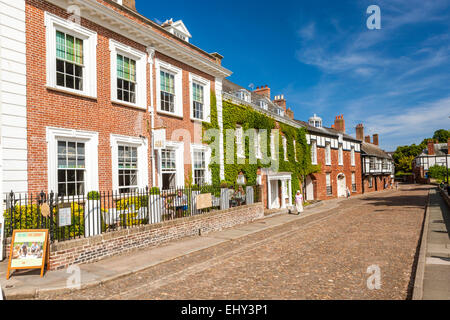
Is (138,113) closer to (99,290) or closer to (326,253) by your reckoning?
(99,290)

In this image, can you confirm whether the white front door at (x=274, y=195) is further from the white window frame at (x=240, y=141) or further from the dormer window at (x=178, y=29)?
the dormer window at (x=178, y=29)

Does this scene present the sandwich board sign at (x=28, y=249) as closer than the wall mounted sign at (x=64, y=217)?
Yes

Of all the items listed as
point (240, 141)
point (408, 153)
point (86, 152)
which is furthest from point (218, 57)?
point (408, 153)

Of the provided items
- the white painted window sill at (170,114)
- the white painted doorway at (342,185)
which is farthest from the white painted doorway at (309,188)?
the white painted window sill at (170,114)

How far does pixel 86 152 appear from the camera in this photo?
35.6ft

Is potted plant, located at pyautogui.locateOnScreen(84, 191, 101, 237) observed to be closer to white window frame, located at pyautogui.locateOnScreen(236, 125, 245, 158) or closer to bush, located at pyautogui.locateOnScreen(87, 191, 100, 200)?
bush, located at pyautogui.locateOnScreen(87, 191, 100, 200)

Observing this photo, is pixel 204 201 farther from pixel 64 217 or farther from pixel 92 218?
pixel 64 217

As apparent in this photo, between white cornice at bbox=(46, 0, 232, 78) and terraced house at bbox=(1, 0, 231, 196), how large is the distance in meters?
0.04

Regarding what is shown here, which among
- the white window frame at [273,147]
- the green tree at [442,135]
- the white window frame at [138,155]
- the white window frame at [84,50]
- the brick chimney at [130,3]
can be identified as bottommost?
the white window frame at [138,155]

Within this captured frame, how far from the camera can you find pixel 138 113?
505 inches

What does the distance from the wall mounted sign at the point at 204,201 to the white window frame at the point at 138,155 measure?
2.38 metres

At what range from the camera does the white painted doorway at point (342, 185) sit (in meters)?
38.9

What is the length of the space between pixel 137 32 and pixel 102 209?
744cm
